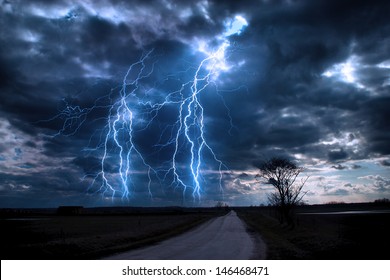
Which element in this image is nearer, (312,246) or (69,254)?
(69,254)

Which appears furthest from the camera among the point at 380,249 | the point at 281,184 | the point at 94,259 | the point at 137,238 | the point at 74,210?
the point at 74,210

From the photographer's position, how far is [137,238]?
86.4 feet

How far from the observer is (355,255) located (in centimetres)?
1589

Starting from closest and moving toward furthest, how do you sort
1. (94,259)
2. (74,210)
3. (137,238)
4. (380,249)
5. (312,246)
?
1. (94,259)
2. (380,249)
3. (312,246)
4. (137,238)
5. (74,210)

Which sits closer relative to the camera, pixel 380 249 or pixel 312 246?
pixel 380 249
